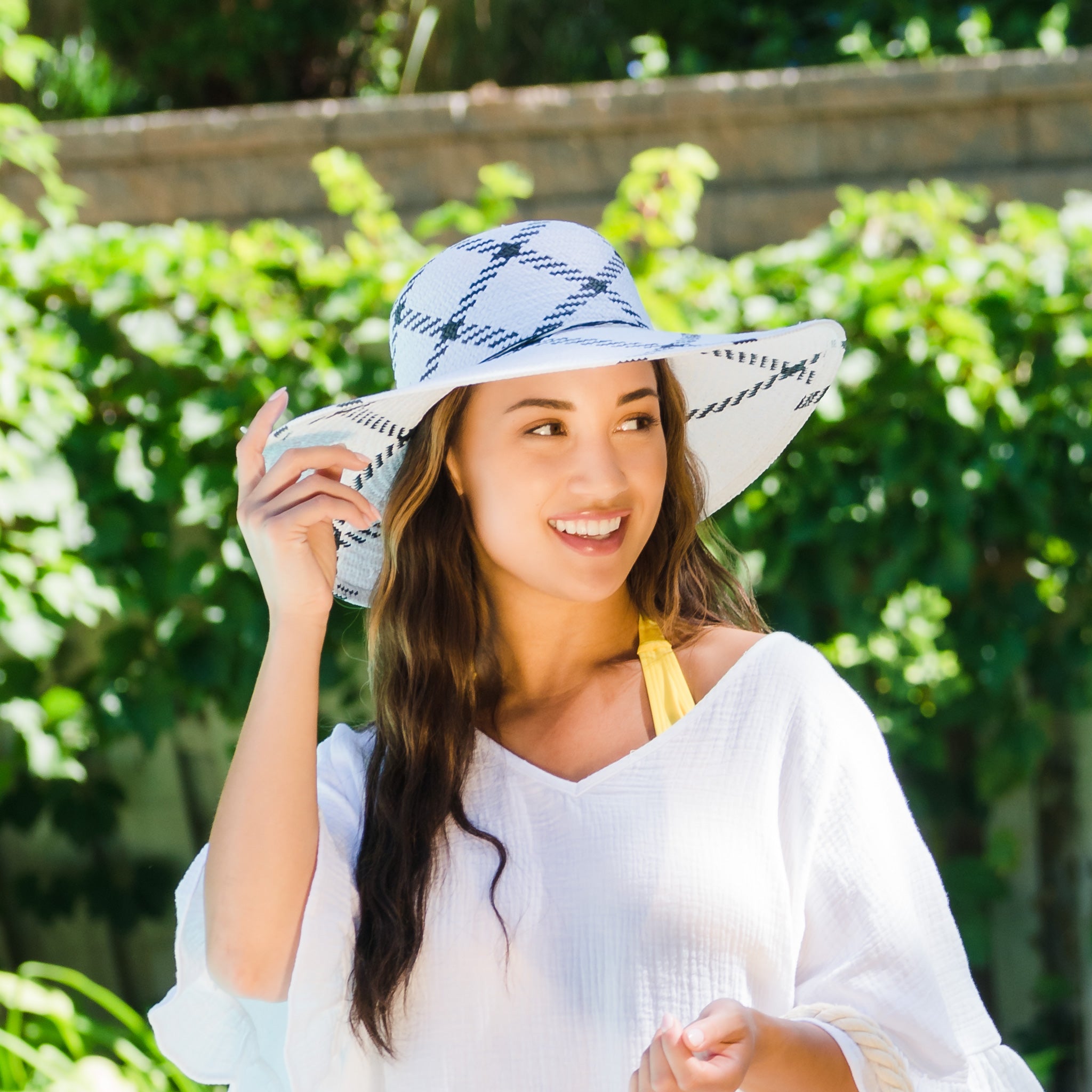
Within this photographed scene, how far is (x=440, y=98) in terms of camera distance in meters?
3.87

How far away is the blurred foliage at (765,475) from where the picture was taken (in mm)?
2742

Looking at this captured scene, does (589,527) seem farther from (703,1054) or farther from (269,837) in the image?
(703,1054)

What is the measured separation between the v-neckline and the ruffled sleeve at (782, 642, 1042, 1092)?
4.0 inches

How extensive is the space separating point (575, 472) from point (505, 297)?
227mm

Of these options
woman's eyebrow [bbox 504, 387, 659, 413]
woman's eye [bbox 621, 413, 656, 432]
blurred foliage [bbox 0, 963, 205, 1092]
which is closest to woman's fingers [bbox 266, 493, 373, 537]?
woman's eyebrow [bbox 504, 387, 659, 413]

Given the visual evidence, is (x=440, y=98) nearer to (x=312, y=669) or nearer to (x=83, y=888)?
(x=83, y=888)

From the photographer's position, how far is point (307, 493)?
4.93 ft

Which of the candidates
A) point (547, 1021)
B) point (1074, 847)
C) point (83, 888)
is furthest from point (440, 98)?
point (547, 1021)

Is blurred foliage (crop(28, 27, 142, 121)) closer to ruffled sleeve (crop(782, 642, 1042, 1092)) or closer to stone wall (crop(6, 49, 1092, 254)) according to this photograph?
stone wall (crop(6, 49, 1092, 254))

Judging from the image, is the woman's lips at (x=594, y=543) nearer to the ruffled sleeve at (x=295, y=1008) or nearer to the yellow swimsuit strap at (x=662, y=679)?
the yellow swimsuit strap at (x=662, y=679)

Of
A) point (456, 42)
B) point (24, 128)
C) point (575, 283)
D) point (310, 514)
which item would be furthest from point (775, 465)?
point (456, 42)

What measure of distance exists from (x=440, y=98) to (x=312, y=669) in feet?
8.98

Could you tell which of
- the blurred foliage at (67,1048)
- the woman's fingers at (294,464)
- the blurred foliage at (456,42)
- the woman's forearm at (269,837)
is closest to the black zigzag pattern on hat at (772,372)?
the woman's fingers at (294,464)

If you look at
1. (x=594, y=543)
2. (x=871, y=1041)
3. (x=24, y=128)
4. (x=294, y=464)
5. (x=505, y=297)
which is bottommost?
(x=871, y=1041)
